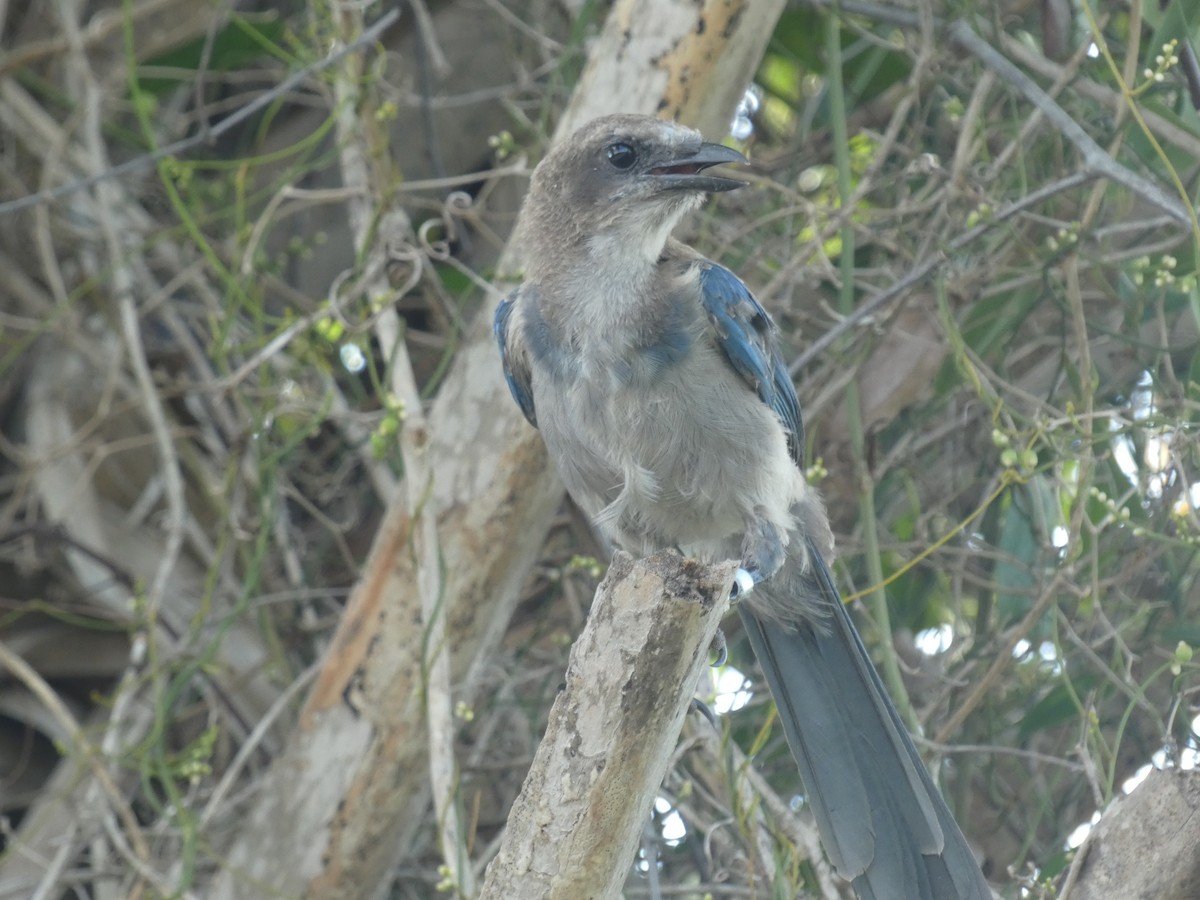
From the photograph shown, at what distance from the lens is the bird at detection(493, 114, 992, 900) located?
2.78 metres

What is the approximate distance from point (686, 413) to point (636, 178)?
1.57 ft

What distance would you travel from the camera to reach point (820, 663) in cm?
307

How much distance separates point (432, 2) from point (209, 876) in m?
2.57

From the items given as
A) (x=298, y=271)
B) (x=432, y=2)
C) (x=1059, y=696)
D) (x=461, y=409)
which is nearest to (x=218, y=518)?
(x=298, y=271)

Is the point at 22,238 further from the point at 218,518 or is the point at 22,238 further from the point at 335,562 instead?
the point at 335,562

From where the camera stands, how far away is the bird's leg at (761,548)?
281cm

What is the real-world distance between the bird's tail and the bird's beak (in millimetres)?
798

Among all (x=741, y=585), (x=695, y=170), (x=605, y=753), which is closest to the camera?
(x=605, y=753)

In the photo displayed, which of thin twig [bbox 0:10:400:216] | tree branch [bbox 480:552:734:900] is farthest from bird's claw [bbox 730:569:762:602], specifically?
thin twig [bbox 0:10:400:216]

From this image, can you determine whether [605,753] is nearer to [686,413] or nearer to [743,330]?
[686,413]

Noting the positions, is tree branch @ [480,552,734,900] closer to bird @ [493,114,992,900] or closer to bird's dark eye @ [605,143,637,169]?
bird @ [493,114,992,900]

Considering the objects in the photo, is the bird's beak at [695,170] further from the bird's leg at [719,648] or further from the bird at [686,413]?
the bird's leg at [719,648]

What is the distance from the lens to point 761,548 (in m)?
2.83

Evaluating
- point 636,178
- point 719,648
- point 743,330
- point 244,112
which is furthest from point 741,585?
point 244,112
